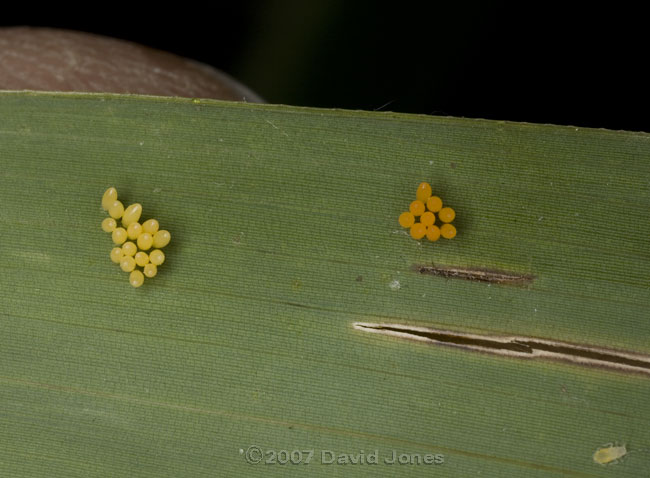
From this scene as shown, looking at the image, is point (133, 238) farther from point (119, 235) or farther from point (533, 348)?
point (533, 348)

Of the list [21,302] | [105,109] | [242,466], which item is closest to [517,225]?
[242,466]

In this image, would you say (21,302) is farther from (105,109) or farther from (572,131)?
(572,131)

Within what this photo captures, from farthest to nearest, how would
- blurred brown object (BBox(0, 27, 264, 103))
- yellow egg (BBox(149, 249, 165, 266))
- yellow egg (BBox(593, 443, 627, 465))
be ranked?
blurred brown object (BBox(0, 27, 264, 103)) → yellow egg (BBox(149, 249, 165, 266)) → yellow egg (BBox(593, 443, 627, 465))

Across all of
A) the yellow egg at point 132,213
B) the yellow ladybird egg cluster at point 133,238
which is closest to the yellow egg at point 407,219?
the yellow ladybird egg cluster at point 133,238

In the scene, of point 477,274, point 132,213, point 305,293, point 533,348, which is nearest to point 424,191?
point 477,274

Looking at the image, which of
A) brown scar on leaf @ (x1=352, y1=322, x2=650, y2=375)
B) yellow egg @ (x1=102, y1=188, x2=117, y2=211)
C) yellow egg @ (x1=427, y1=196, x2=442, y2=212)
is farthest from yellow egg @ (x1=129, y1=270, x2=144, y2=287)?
yellow egg @ (x1=427, y1=196, x2=442, y2=212)

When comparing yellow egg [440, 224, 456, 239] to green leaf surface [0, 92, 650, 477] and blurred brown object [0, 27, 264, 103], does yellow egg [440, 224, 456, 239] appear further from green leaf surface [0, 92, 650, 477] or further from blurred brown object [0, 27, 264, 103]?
blurred brown object [0, 27, 264, 103]
